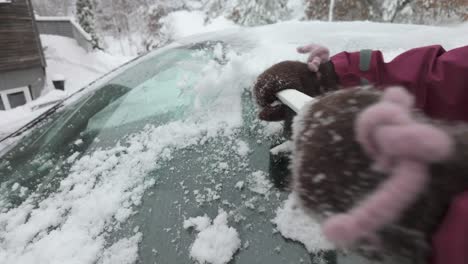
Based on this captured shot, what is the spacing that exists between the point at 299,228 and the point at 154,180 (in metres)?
0.50

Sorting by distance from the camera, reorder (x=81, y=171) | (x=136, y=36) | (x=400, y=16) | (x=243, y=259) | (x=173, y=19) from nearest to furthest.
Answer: (x=243, y=259)
(x=81, y=171)
(x=400, y=16)
(x=173, y=19)
(x=136, y=36)

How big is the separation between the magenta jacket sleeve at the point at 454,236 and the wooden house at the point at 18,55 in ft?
37.9

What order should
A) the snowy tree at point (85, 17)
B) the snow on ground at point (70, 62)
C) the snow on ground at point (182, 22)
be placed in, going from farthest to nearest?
1. the snowy tree at point (85, 17)
2. the snow on ground at point (182, 22)
3. the snow on ground at point (70, 62)

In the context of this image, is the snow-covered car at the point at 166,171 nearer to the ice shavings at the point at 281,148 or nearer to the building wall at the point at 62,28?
the ice shavings at the point at 281,148

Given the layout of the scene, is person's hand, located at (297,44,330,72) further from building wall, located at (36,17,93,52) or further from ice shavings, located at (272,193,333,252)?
building wall, located at (36,17,93,52)

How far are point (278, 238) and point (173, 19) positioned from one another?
18.8 meters

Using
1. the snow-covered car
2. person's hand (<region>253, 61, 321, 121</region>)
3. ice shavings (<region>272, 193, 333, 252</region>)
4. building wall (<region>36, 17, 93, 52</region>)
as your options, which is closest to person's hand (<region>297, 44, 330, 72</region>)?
person's hand (<region>253, 61, 321, 121</region>)

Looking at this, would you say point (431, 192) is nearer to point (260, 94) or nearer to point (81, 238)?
point (260, 94)

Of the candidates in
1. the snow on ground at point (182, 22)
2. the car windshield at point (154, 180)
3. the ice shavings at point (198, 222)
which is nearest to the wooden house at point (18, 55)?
the snow on ground at point (182, 22)

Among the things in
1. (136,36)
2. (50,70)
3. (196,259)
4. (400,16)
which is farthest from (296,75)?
(136,36)

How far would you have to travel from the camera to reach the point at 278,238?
761mm

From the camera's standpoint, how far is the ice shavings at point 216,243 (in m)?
0.74

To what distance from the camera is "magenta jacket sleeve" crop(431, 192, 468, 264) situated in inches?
16.6

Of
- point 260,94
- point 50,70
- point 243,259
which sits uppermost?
point 260,94
